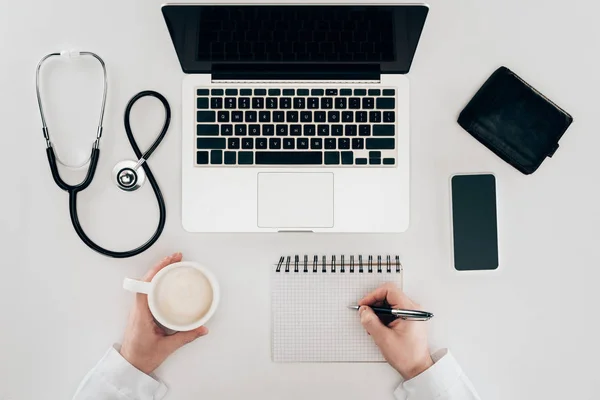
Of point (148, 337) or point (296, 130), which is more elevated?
point (296, 130)

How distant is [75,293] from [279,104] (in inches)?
19.7

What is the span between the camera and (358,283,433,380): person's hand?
91cm

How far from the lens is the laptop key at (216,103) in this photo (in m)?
0.93

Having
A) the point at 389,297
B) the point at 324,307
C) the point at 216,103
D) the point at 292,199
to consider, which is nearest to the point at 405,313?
the point at 389,297

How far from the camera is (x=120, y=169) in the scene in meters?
0.94

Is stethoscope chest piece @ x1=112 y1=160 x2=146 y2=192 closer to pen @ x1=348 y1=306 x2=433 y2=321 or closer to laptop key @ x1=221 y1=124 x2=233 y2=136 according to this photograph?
laptop key @ x1=221 y1=124 x2=233 y2=136

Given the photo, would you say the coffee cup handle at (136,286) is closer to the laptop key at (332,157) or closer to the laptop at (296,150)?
the laptop at (296,150)

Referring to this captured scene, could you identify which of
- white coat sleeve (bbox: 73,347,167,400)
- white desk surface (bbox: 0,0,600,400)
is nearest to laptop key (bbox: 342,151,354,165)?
white desk surface (bbox: 0,0,600,400)

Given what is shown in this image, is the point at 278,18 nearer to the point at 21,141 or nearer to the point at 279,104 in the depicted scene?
the point at 279,104

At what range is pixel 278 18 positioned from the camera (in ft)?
2.77

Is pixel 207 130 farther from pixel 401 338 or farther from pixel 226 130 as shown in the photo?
pixel 401 338

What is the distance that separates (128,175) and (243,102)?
241 millimetres

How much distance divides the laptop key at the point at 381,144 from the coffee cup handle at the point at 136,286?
0.44 m

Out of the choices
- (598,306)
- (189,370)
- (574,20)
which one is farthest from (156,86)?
(598,306)
